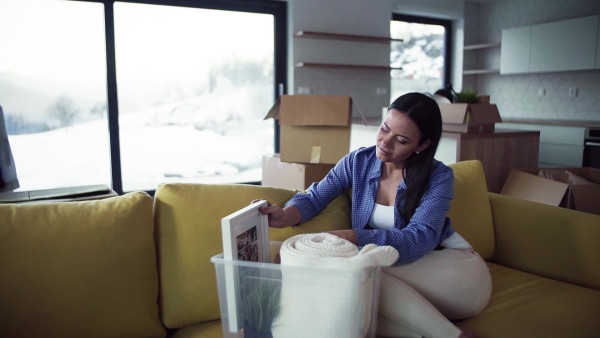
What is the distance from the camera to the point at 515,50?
533cm

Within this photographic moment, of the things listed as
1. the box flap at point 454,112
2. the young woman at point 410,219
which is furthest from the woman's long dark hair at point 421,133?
the box flap at point 454,112

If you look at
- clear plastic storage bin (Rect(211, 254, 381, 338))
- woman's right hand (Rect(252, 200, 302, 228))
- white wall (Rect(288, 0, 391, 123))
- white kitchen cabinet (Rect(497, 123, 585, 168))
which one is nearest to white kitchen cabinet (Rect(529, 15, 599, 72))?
white kitchen cabinet (Rect(497, 123, 585, 168))

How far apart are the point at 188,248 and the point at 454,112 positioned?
209cm

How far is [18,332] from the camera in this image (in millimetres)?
1250

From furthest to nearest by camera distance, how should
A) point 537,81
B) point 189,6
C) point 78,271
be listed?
1. point 537,81
2. point 189,6
3. point 78,271

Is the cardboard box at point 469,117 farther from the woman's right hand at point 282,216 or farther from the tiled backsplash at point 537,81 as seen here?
the tiled backsplash at point 537,81

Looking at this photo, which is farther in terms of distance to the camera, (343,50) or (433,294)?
(343,50)

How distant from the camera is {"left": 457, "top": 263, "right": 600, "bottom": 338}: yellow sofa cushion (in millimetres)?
1410

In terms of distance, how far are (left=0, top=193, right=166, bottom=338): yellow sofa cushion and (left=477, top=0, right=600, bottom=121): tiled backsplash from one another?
198 inches

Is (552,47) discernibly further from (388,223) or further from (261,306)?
(261,306)

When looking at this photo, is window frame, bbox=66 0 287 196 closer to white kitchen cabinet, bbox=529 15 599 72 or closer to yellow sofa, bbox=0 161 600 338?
white kitchen cabinet, bbox=529 15 599 72

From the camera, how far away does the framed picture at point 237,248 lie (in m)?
1.07

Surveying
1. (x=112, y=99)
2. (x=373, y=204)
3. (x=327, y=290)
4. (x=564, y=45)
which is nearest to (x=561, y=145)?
(x=564, y=45)

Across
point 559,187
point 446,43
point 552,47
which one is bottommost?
point 559,187
